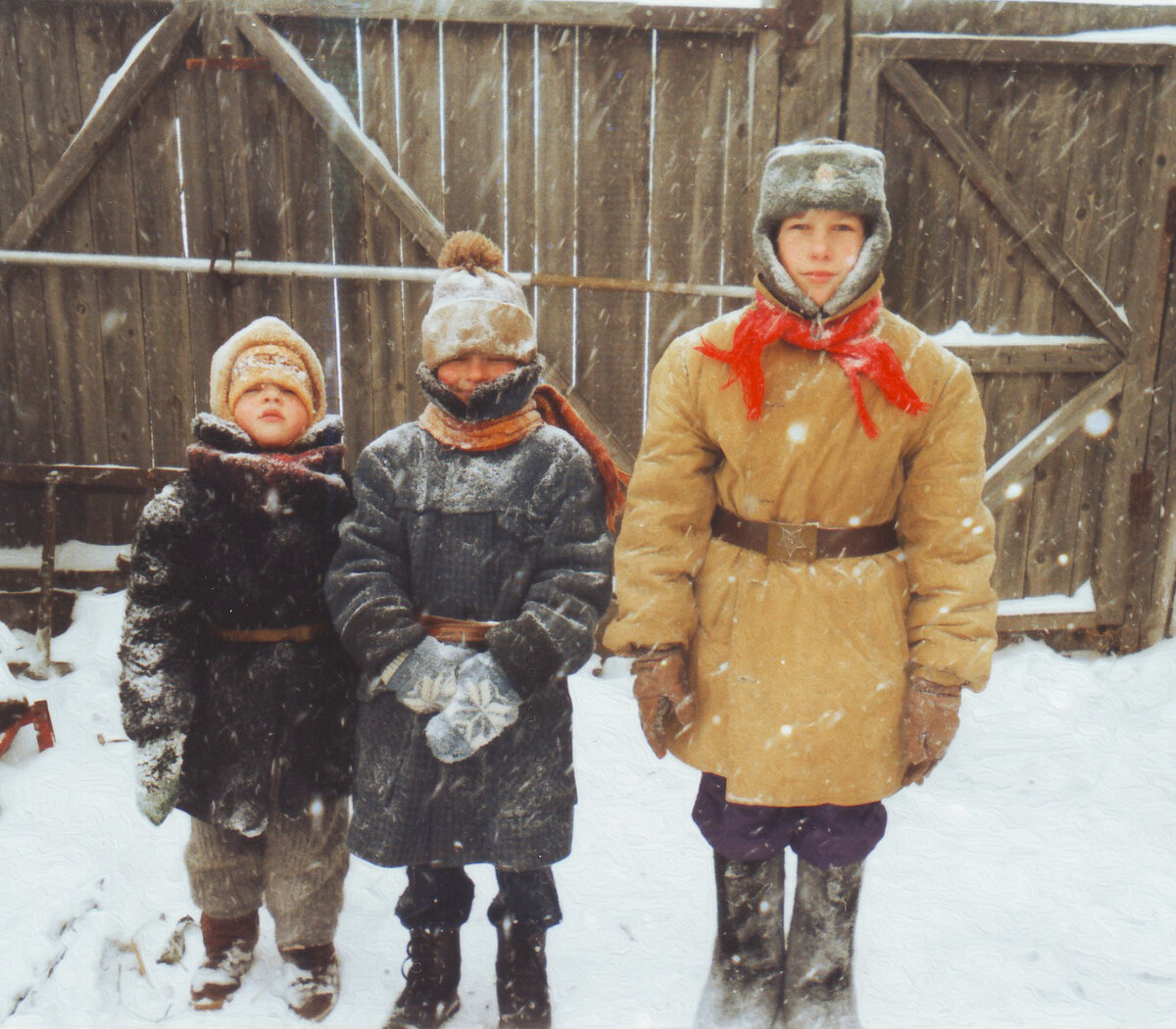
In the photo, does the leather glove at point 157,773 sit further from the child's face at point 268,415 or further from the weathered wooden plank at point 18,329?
the weathered wooden plank at point 18,329

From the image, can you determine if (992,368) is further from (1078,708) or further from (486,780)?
(486,780)

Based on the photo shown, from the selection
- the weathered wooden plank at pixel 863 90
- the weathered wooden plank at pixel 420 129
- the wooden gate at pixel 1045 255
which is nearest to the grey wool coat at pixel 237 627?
the weathered wooden plank at pixel 420 129

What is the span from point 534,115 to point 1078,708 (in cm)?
311

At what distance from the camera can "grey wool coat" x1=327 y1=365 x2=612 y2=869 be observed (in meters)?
1.80

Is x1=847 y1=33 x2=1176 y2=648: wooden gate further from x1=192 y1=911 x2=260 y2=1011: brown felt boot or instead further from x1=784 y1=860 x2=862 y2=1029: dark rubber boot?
x1=192 y1=911 x2=260 y2=1011: brown felt boot

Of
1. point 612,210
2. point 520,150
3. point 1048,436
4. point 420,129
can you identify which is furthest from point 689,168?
point 1048,436

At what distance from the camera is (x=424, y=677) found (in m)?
1.73

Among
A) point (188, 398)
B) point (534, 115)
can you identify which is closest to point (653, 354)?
point (534, 115)

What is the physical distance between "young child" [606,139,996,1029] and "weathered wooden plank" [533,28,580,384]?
1971mm

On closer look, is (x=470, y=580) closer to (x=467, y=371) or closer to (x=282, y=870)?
(x=467, y=371)

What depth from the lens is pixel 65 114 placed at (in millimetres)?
3662

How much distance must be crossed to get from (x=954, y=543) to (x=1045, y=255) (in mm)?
2553

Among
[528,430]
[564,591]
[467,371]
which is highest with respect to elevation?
[467,371]

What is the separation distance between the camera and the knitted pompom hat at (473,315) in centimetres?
179
